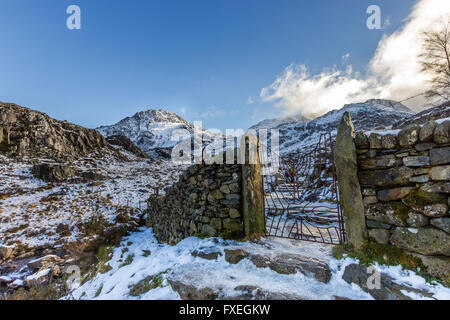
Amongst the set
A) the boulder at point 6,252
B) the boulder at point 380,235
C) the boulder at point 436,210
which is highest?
the boulder at point 436,210

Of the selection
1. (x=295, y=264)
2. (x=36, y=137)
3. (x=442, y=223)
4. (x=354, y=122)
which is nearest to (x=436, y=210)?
(x=442, y=223)

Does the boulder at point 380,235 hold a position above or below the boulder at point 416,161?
below

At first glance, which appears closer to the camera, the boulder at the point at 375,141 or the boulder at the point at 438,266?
the boulder at the point at 438,266

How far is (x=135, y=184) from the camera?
673 inches

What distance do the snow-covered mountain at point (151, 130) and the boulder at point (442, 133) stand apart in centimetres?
4576

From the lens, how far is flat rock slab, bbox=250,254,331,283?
2633mm

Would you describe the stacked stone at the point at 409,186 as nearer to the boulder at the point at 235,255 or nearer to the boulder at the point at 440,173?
the boulder at the point at 440,173

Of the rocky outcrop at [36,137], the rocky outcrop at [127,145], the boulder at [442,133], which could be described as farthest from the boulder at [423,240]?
the rocky outcrop at [127,145]

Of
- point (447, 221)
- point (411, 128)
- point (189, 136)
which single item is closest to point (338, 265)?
point (447, 221)

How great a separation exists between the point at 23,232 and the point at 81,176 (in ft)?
29.9

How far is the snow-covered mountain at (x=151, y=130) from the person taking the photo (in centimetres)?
5700

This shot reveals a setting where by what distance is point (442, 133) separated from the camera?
238 cm
